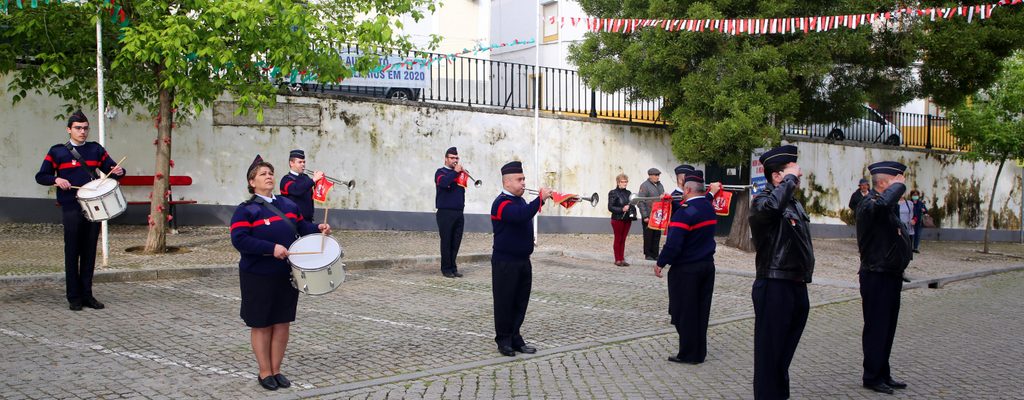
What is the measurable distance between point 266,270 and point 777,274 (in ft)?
12.0

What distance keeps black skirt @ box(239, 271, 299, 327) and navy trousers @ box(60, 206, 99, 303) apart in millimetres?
3770

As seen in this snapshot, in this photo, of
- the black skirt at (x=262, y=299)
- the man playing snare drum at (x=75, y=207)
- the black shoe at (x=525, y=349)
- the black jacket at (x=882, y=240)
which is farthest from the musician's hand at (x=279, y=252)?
the black jacket at (x=882, y=240)

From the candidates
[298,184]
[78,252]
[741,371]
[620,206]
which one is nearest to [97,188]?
[78,252]

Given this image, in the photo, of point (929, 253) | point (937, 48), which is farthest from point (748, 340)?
point (929, 253)

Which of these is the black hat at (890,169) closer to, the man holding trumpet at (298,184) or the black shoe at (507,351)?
the black shoe at (507,351)

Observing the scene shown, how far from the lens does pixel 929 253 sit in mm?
22234

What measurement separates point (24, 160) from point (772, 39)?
47.8ft

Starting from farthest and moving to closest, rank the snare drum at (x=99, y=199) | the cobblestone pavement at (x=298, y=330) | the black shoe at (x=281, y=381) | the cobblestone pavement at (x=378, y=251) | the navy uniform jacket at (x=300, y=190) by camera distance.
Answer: the cobblestone pavement at (x=378, y=251)
the navy uniform jacket at (x=300, y=190)
the snare drum at (x=99, y=199)
the cobblestone pavement at (x=298, y=330)
the black shoe at (x=281, y=381)

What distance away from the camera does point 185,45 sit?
40.6 ft

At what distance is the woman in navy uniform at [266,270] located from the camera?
6.41m

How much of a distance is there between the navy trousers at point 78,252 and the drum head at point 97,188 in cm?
39

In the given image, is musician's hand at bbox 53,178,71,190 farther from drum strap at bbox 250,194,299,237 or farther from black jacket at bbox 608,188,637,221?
black jacket at bbox 608,188,637,221

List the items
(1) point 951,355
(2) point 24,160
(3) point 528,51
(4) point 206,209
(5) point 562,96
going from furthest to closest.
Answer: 1. (3) point 528,51
2. (5) point 562,96
3. (4) point 206,209
4. (2) point 24,160
5. (1) point 951,355

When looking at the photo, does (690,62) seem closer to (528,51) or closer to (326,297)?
(326,297)
